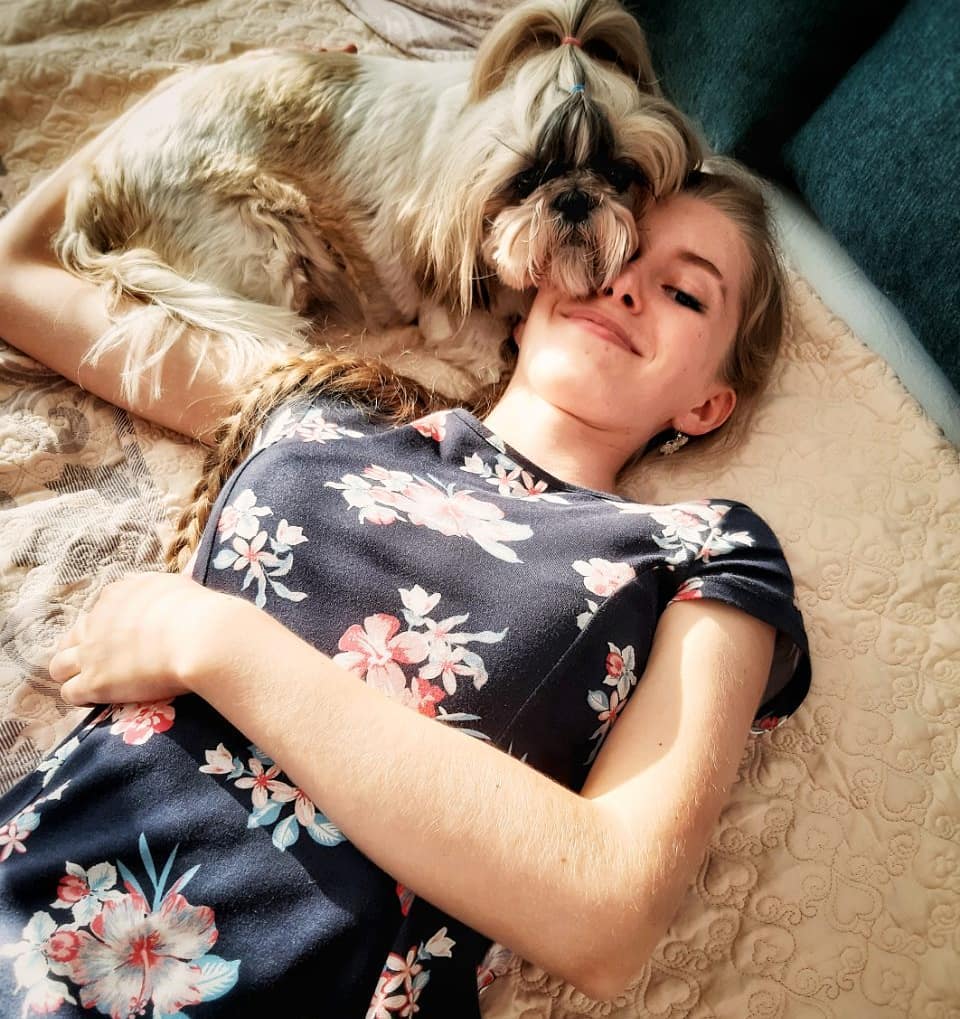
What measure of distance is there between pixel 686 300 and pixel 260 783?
75cm

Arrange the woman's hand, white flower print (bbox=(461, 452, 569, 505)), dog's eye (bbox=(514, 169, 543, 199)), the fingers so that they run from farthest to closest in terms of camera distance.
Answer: dog's eye (bbox=(514, 169, 543, 199)) → white flower print (bbox=(461, 452, 569, 505)) → the fingers → the woman's hand

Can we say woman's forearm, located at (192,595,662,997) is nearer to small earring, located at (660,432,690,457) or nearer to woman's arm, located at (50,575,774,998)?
woman's arm, located at (50,575,774,998)

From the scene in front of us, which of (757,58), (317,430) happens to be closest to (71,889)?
(317,430)

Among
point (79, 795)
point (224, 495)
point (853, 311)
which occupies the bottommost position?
point (79, 795)

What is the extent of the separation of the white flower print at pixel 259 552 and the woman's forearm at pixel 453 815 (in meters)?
0.10

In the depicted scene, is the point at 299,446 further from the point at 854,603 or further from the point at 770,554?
the point at 854,603

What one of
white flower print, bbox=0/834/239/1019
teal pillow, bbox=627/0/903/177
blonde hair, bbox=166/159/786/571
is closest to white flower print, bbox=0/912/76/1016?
white flower print, bbox=0/834/239/1019

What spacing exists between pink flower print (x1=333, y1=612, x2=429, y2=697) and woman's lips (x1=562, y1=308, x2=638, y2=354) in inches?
17.9

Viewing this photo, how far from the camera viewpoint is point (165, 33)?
4.57 feet

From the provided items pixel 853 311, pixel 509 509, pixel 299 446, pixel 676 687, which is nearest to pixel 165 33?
pixel 299 446

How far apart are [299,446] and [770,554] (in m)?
0.53

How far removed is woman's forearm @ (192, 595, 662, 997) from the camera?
62cm

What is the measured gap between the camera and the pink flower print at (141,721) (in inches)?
28.9

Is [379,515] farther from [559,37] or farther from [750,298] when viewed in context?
[559,37]
